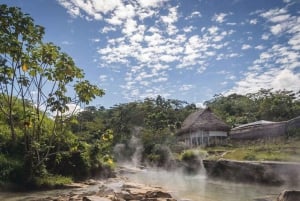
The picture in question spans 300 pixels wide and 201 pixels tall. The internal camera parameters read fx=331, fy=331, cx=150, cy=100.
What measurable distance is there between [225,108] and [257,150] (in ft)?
94.2

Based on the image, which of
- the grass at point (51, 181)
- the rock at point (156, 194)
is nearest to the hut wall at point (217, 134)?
the grass at point (51, 181)

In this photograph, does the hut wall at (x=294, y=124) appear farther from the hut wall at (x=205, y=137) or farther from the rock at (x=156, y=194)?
the rock at (x=156, y=194)

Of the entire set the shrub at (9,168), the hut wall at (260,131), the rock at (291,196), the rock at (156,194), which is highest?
the hut wall at (260,131)

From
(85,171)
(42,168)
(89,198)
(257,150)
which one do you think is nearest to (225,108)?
(257,150)

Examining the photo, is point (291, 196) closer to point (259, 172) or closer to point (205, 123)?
point (259, 172)

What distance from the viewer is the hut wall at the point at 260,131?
1011 inches

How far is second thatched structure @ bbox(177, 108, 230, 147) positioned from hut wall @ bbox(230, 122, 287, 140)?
143 centimetres

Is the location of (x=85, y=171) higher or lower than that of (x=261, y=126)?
lower

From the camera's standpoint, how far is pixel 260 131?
28.5 metres

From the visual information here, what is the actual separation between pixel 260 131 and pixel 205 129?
6832mm

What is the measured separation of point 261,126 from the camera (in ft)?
94.3

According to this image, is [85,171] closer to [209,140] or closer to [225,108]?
[209,140]

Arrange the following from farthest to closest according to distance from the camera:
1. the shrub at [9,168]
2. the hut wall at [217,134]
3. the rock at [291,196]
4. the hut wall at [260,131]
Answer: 1. the hut wall at [217,134]
2. the hut wall at [260,131]
3. the shrub at [9,168]
4. the rock at [291,196]

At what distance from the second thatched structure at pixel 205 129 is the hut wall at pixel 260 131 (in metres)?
1.43
